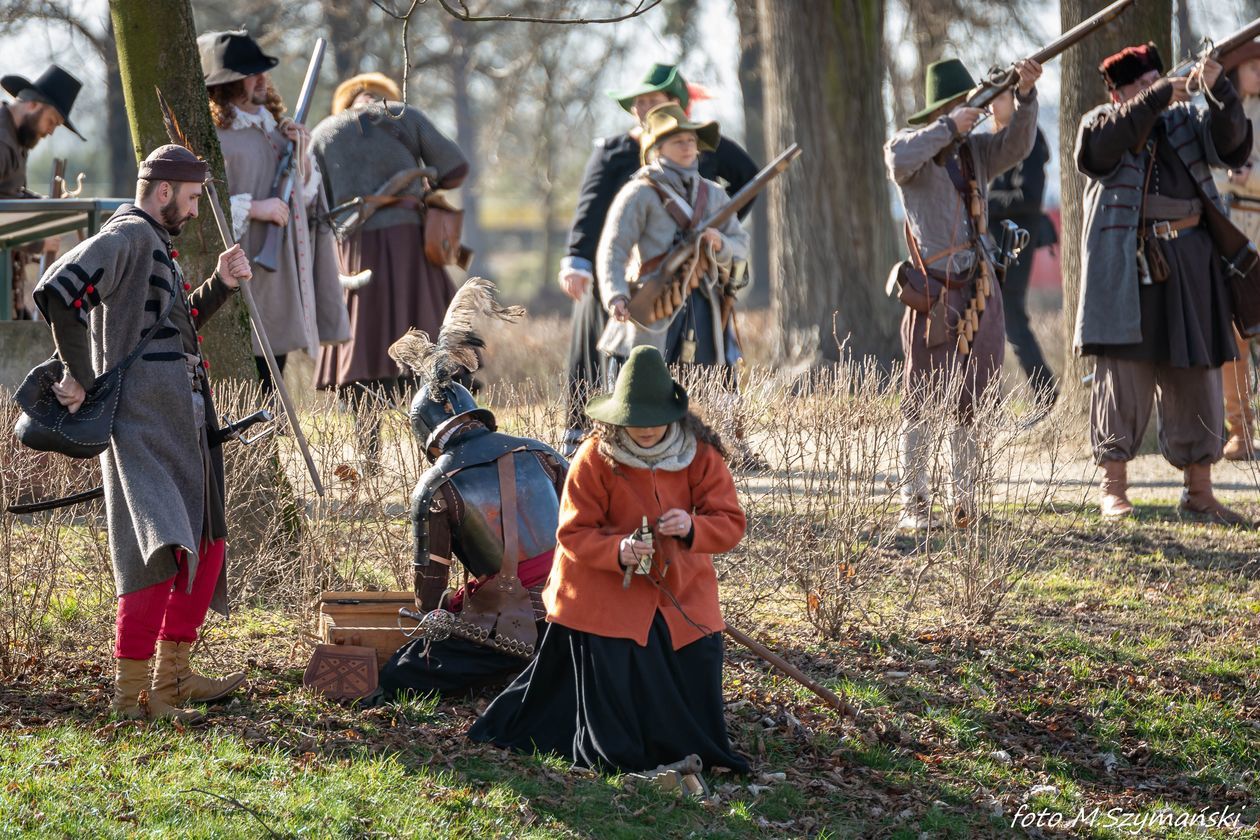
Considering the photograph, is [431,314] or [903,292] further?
[431,314]

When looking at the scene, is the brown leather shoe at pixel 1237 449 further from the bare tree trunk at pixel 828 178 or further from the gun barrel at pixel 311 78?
the gun barrel at pixel 311 78

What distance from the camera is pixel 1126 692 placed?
6145mm

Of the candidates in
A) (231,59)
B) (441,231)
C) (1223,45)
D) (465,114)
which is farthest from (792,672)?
(465,114)

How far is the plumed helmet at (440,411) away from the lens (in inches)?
217

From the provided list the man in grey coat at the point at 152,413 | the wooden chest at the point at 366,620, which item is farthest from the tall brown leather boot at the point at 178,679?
the wooden chest at the point at 366,620

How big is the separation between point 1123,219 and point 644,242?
246 centimetres

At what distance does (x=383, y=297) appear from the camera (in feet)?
30.3

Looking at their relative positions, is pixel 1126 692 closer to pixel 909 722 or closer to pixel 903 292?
pixel 909 722

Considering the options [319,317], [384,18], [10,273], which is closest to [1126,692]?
[319,317]

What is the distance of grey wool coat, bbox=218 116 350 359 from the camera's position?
313 inches

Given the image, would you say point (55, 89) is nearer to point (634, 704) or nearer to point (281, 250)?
point (281, 250)

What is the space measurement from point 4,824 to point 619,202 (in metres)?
4.99

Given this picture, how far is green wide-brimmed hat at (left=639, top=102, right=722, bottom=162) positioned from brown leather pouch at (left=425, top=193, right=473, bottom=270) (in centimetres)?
129

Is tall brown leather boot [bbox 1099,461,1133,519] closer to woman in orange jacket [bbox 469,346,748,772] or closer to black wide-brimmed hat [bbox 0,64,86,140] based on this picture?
woman in orange jacket [bbox 469,346,748,772]
